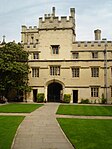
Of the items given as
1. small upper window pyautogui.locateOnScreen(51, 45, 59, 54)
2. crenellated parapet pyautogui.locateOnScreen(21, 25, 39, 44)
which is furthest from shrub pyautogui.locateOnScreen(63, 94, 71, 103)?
crenellated parapet pyautogui.locateOnScreen(21, 25, 39, 44)

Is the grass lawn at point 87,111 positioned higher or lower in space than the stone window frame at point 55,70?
lower

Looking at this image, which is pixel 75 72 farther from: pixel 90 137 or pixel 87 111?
pixel 90 137

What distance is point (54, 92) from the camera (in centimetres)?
3709

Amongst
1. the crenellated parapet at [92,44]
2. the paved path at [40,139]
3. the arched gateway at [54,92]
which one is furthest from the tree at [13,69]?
the paved path at [40,139]

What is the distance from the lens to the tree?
32.2 metres

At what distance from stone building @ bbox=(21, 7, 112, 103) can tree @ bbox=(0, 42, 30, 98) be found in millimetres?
1855

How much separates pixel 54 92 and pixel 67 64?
14.8ft

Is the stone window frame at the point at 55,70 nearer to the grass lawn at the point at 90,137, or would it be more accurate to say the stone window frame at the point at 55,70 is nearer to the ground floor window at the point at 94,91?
the ground floor window at the point at 94,91

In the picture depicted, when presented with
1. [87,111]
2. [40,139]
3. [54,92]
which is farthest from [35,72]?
[40,139]

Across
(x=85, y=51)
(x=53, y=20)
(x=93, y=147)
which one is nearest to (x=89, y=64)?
(x=85, y=51)

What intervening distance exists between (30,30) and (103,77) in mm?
21439

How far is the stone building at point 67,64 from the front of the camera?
114ft

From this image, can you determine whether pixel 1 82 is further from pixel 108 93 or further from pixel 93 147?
pixel 93 147

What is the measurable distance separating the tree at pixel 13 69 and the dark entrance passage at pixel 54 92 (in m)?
3.84
